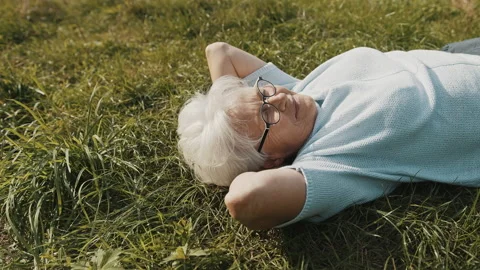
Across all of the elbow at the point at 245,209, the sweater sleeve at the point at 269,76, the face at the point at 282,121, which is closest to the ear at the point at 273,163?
the face at the point at 282,121

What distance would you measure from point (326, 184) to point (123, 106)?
1.87 metres

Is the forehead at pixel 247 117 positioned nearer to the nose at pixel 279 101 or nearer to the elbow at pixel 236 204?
the nose at pixel 279 101

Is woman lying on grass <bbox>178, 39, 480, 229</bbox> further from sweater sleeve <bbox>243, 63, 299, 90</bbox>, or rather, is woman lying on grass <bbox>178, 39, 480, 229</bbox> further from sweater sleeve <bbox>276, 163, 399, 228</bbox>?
sweater sleeve <bbox>243, 63, 299, 90</bbox>

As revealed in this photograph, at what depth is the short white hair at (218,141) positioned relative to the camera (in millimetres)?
2471

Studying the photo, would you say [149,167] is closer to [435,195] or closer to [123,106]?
[123,106]

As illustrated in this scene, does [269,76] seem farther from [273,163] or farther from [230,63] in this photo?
[273,163]

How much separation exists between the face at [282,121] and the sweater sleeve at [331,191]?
229mm

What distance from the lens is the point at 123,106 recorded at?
3.57m

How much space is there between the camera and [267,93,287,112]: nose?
252 centimetres

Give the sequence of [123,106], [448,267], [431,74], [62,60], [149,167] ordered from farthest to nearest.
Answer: [62,60], [123,106], [149,167], [431,74], [448,267]

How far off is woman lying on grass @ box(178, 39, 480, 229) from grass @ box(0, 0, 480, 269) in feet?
0.55

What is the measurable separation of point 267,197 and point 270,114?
1.68 feet

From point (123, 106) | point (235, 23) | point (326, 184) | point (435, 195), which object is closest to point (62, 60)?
point (123, 106)

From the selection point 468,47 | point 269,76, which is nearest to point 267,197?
point 269,76
